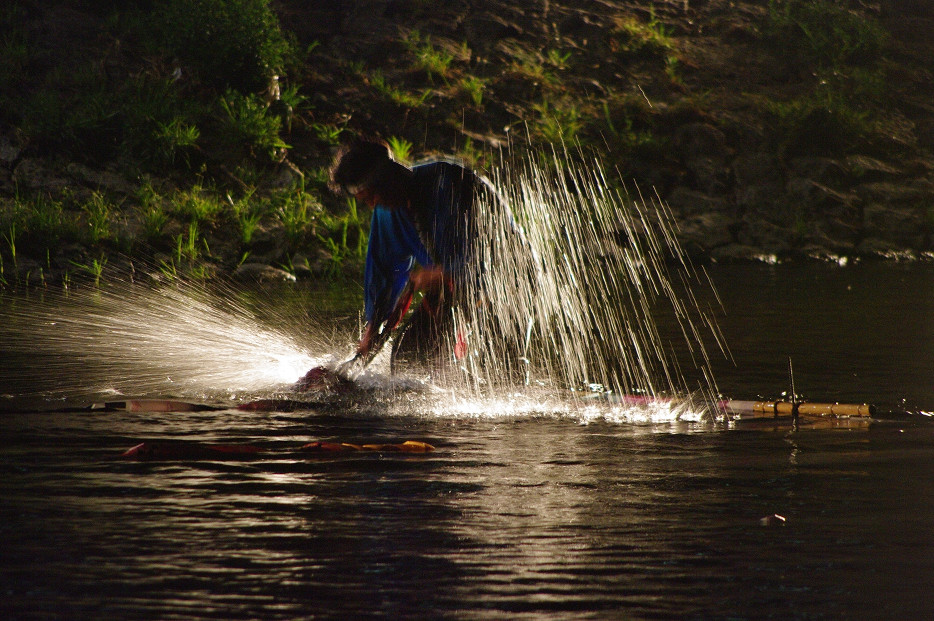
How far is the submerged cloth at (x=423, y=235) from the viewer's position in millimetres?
6789

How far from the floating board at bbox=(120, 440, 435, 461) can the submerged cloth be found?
1392 mm

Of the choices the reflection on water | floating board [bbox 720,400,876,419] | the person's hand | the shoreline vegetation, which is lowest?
the reflection on water

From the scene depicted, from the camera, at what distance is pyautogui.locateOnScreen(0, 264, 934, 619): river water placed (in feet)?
12.0

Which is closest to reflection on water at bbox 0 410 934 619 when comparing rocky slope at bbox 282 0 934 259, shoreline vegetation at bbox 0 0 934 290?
shoreline vegetation at bbox 0 0 934 290

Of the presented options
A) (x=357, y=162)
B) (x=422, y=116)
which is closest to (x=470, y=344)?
(x=357, y=162)

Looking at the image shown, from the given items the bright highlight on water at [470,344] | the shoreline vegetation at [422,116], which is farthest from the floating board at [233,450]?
the shoreline vegetation at [422,116]

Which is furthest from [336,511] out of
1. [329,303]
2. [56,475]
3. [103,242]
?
[103,242]

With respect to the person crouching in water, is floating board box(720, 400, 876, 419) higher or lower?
lower

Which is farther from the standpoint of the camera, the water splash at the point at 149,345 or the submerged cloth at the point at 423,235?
the water splash at the point at 149,345

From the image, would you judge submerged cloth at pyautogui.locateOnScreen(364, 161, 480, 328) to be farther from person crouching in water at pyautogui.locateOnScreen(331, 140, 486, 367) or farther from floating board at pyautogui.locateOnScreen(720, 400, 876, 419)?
floating board at pyautogui.locateOnScreen(720, 400, 876, 419)

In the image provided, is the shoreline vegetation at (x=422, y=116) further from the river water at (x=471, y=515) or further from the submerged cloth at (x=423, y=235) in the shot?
the river water at (x=471, y=515)

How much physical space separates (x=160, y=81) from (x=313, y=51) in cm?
356

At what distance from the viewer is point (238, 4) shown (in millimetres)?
17344

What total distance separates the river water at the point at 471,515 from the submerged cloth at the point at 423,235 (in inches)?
24.9
